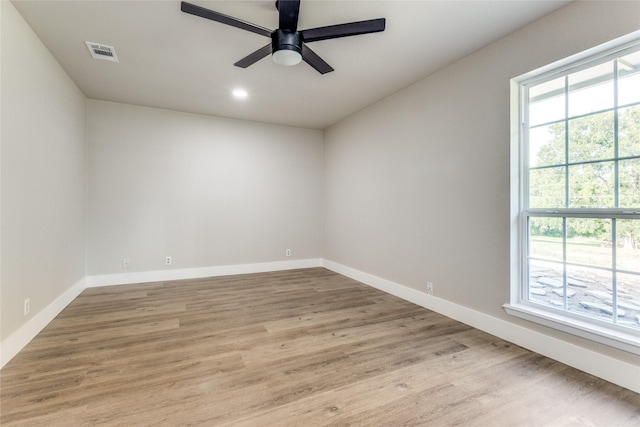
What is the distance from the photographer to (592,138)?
2059 mm

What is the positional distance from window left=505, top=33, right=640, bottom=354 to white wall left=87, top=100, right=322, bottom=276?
3586 mm

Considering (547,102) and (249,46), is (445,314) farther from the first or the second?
(249,46)

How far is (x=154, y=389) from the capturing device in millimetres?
1760

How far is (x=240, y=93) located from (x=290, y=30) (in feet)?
5.92

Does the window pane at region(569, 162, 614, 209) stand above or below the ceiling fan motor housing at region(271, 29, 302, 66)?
below

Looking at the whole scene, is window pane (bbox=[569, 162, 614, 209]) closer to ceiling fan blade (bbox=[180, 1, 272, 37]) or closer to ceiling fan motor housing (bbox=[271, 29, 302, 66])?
ceiling fan motor housing (bbox=[271, 29, 302, 66])

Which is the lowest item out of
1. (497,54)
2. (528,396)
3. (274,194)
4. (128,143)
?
(528,396)

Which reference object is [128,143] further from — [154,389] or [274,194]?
[154,389]

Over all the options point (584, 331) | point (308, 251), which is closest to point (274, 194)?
point (308, 251)

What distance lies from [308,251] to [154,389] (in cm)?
379

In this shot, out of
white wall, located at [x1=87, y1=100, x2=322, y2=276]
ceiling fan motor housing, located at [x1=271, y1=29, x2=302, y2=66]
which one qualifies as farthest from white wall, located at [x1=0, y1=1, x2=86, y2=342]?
ceiling fan motor housing, located at [x1=271, y1=29, x2=302, y2=66]

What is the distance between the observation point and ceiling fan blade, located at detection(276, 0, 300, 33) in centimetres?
184

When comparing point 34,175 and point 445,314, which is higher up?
point 34,175

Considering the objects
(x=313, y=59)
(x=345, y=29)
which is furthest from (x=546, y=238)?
(x=313, y=59)
